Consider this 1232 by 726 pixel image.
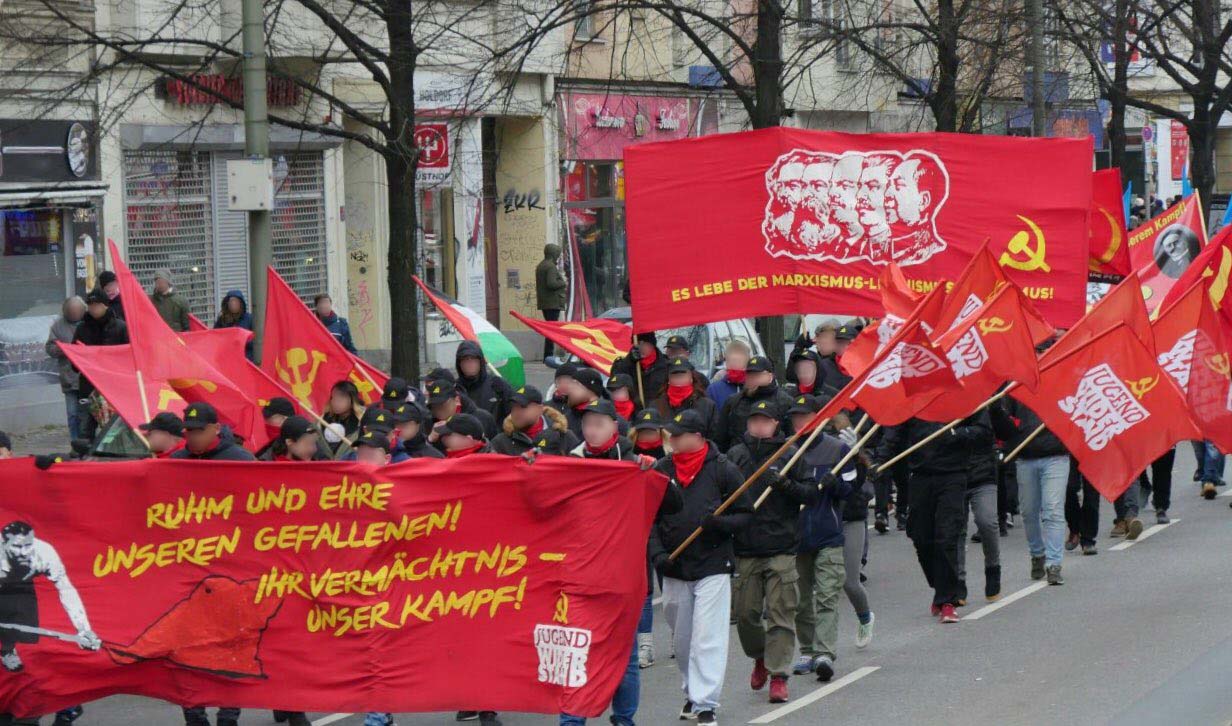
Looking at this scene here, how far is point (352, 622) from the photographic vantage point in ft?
29.3

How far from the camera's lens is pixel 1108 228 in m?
15.9

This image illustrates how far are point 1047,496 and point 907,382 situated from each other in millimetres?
3197

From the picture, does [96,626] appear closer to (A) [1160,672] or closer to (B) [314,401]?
(B) [314,401]

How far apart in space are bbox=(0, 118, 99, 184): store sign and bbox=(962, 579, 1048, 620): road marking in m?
12.2

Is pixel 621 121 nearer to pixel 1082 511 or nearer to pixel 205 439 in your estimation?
pixel 1082 511

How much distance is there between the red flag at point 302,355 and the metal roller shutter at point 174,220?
10.1 meters

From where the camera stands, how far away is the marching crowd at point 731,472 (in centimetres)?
954

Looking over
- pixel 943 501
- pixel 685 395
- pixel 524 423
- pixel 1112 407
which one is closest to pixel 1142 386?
pixel 1112 407

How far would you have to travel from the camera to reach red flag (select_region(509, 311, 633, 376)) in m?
15.4

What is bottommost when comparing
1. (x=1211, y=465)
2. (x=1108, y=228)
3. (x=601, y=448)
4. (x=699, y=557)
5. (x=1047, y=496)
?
(x=1211, y=465)

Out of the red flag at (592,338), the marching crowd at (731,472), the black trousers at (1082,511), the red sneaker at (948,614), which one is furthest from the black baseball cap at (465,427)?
the black trousers at (1082,511)

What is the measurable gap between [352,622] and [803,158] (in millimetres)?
6118

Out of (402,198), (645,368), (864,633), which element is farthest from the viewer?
(402,198)

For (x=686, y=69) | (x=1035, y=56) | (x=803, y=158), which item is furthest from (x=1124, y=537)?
(x=686, y=69)
